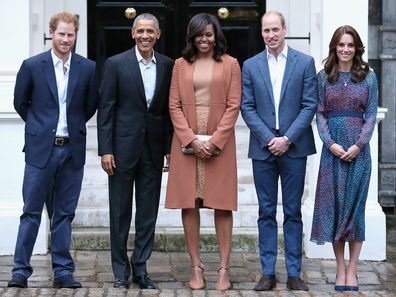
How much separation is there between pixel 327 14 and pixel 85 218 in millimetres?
2472

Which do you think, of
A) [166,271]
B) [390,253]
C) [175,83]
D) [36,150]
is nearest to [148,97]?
[175,83]

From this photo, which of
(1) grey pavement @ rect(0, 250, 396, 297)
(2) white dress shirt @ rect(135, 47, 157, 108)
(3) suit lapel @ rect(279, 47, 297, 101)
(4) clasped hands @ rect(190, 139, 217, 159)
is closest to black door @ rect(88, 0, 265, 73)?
(1) grey pavement @ rect(0, 250, 396, 297)

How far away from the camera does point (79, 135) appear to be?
27.0 feet

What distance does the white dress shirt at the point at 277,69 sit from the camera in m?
8.23

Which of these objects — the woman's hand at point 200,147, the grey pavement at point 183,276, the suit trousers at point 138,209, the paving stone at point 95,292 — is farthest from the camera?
the suit trousers at point 138,209

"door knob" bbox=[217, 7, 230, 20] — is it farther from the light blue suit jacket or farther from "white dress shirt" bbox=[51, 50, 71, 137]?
"white dress shirt" bbox=[51, 50, 71, 137]

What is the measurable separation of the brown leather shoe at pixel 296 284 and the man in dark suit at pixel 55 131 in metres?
1.42

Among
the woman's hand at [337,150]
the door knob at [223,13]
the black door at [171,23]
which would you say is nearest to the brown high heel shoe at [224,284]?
the woman's hand at [337,150]

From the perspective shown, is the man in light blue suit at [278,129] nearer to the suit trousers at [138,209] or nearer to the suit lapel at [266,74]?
the suit lapel at [266,74]

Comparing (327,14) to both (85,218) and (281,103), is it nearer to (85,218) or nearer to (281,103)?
(281,103)

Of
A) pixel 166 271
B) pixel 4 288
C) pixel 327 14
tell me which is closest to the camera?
pixel 4 288

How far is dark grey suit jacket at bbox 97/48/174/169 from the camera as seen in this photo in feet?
26.9

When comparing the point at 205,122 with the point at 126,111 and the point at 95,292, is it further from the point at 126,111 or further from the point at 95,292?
the point at 95,292

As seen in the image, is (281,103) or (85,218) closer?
(281,103)
